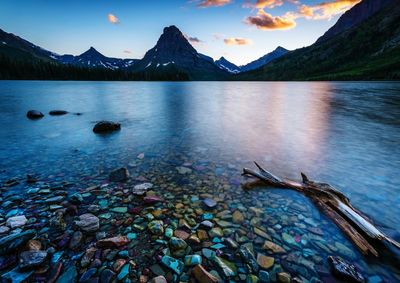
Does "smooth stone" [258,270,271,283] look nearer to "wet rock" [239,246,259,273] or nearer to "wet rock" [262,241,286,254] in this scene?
"wet rock" [239,246,259,273]

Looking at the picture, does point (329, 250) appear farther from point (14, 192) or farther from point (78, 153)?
point (78, 153)

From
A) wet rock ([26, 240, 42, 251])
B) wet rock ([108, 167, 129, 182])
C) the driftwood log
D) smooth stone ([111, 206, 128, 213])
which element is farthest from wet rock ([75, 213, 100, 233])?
the driftwood log

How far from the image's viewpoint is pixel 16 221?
5.19 m

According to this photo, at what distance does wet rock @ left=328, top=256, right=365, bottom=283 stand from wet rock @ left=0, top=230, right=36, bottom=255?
6541mm

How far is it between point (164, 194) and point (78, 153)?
6.96 m

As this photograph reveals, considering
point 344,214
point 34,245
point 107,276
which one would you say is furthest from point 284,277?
point 34,245

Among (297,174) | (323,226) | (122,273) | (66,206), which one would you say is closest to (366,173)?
(297,174)

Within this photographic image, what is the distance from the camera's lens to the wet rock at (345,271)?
3.90 meters

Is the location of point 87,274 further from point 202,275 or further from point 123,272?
point 202,275

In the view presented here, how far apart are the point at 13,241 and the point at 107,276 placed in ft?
7.86

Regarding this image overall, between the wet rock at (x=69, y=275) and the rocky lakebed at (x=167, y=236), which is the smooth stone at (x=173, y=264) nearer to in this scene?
the rocky lakebed at (x=167, y=236)

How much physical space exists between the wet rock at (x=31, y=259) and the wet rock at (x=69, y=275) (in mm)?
597

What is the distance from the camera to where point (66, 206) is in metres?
5.98

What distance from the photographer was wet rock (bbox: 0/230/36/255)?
13.9 feet
